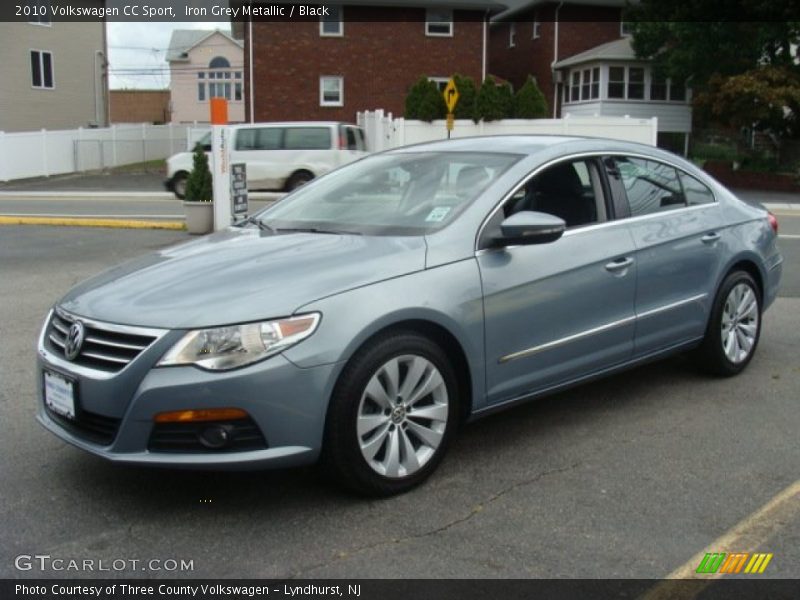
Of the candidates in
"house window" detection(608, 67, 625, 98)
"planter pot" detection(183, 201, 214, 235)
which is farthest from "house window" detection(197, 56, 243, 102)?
"planter pot" detection(183, 201, 214, 235)

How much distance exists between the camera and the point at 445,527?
3.67m

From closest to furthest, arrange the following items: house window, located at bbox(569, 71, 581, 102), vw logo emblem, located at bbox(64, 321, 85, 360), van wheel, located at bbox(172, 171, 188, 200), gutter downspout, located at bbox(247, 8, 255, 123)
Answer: vw logo emblem, located at bbox(64, 321, 85, 360)
van wheel, located at bbox(172, 171, 188, 200)
gutter downspout, located at bbox(247, 8, 255, 123)
house window, located at bbox(569, 71, 581, 102)

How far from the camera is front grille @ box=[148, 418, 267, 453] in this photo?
353 centimetres

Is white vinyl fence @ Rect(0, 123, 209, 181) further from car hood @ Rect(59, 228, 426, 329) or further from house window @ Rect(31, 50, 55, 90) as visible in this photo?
car hood @ Rect(59, 228, 426, 329)

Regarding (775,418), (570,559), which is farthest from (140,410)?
(775,418)

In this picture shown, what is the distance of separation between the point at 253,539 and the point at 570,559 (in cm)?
124

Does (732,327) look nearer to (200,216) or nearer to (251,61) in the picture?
(200,216)

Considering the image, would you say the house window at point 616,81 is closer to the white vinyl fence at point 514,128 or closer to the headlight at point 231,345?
the white vinyl fence at point 514,128

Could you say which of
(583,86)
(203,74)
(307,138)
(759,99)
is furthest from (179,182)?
(203,74)

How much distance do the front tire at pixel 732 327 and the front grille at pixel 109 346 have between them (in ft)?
11.8

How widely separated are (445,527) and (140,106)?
79.2 meters

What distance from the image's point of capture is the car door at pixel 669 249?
5090mm

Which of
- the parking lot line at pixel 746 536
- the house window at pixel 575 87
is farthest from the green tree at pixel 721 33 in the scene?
the parking lot line at pixel 746 536

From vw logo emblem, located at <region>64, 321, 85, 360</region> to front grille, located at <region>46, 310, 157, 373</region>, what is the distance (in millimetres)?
15
